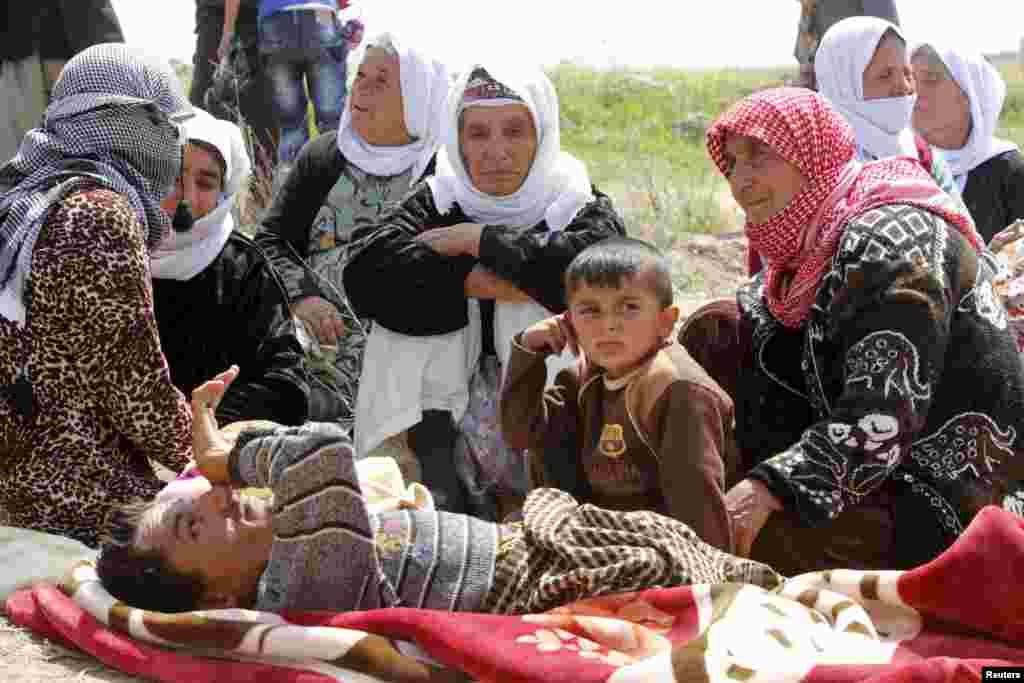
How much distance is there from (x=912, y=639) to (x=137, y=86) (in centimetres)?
250

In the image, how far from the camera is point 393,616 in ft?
11.1

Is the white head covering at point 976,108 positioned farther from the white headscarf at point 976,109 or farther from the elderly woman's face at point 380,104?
the elderly woman's face at point 380,104

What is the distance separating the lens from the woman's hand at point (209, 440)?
12.4 ft

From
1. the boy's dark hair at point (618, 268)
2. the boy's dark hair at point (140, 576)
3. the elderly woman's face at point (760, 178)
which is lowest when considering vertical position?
the boy's dark hair at point (140, 576)

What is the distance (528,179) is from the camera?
5141 mm

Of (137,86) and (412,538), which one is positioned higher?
(137,86)

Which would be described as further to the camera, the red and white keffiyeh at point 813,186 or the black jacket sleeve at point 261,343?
the black jacket sleeve at point 261,343

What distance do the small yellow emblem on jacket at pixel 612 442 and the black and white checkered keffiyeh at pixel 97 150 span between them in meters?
1.33

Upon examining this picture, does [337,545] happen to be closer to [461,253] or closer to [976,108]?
Answer: [461,253]

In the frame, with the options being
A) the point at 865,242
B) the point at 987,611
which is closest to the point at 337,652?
the point at 987,611

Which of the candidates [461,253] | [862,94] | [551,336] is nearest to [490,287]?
[461,253]

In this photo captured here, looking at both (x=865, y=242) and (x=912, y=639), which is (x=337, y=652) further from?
(x=865, y=242)

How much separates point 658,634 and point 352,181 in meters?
2.78

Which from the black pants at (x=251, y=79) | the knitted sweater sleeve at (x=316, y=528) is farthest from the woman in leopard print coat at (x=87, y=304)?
the black pants at (x=251, y=79)
